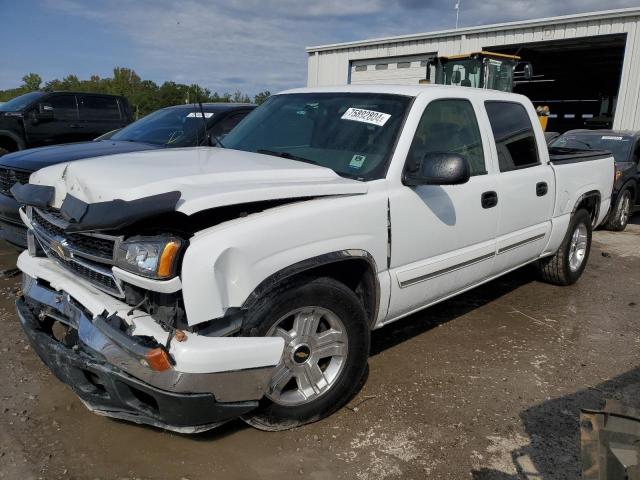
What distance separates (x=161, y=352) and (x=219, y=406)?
0.39 metres

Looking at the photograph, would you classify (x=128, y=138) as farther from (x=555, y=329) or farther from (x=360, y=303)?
(x=555, y=329)

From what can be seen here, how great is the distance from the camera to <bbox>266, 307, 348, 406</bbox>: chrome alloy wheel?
2.78 metres

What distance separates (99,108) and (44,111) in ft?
3.85

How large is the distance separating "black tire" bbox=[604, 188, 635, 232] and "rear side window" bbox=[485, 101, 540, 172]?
5.61m

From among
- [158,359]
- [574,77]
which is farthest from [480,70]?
[574,77]

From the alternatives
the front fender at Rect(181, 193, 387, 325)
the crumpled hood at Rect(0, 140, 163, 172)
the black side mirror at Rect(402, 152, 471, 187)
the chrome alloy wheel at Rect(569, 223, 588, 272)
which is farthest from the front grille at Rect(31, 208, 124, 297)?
the chrome alloy wheel at Rect(569, 223, 588, 272)

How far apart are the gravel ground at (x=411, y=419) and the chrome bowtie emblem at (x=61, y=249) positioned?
93cm

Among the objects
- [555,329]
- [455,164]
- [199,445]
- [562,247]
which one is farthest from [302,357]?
[562,247]

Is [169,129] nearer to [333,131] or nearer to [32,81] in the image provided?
[333,131]

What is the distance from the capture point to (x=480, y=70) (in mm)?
14469

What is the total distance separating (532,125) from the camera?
15.6 ft

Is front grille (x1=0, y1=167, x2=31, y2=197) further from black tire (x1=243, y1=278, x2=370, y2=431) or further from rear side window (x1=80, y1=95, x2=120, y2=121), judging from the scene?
rear side window (x1=80, y1=95, x2=120, y2=121)

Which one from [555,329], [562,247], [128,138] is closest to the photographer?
[555,329]

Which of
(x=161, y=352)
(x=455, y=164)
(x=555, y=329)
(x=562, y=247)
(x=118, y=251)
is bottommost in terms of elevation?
(x=555, y=329)
